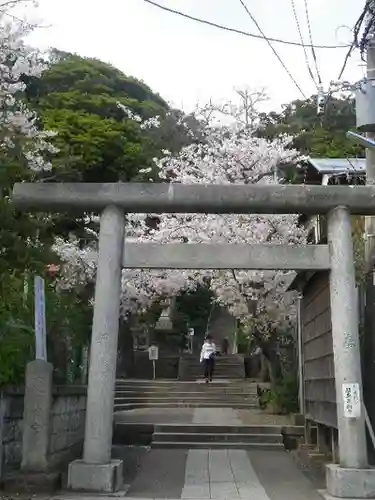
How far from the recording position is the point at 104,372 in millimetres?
8664

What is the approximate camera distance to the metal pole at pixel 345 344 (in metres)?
8.30

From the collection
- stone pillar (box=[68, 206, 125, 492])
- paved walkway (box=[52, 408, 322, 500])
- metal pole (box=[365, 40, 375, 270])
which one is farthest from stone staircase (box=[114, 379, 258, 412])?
metal pole (box=[365, 40, 375, 270])

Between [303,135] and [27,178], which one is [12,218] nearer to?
[27,178]

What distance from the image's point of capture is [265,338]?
19.5 meters

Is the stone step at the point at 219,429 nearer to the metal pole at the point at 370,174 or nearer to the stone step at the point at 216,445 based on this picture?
the stone step at the point at 216,445

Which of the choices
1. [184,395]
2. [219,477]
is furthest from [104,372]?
[184,395]

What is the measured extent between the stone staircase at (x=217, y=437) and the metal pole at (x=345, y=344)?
5710 millimetres

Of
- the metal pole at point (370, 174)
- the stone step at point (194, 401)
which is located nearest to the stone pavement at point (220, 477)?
the metal pole at point (370, 174)

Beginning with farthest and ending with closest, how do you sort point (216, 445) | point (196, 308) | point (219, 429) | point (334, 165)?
point (196, 308) < point (334, 165) < point (219, 429) < point (216, 445)

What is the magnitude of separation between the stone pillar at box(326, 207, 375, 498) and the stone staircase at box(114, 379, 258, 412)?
1132 cm

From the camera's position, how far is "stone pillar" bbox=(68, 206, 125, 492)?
324 inches

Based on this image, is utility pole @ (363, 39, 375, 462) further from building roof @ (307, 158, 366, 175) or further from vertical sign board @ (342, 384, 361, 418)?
building roof @ (307, 158, 366, 175)

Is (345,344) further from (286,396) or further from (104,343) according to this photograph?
(286,396)

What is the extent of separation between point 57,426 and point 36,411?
116 cm
